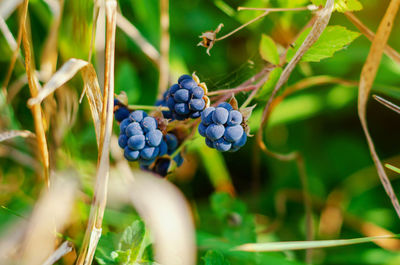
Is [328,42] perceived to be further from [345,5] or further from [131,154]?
[131,154]

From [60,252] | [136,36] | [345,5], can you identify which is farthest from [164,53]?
[60,252]

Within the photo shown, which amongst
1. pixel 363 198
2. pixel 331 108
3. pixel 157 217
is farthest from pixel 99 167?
pixel 363 198

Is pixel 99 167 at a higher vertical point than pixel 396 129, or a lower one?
lower

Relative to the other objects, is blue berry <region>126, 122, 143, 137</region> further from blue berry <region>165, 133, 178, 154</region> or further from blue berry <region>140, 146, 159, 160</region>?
blue berry <region>165, 133, 178, 154</region>

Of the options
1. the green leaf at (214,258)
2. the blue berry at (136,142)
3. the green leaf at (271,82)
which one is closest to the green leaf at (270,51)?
the green leaf at (271,82)

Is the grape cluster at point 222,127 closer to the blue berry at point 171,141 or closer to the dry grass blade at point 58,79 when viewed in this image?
the blue berry at point 171,141

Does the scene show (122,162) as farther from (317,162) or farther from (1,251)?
(317,162)
